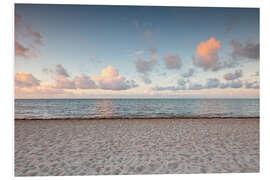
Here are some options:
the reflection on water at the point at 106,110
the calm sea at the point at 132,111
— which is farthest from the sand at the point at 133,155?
the reflection on water at the point at 106,110

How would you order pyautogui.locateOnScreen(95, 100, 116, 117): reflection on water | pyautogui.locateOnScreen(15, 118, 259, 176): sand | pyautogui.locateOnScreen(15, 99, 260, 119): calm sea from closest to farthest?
pyautogui.locateOnScreen(15, 118, 259, 176): sand < pyautogui.locateOnScreen(15, 99, 260, 119): calm sea < pyautogui.locateOnScreen(95, 100, 116, 117): reflection on water

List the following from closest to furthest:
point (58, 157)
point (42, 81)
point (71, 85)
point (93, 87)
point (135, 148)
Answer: point (58, 157) → point (135, 148) → point (42, 81) → point (93, 87) → point (71, 85)

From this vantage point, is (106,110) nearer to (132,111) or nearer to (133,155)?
(132,111)

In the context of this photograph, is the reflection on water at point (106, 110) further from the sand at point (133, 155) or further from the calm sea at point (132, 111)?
the sand at point (133, 155)

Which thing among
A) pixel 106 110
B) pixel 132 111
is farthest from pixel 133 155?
pixel 106 110

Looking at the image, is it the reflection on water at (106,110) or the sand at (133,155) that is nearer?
the sand at (133,155)

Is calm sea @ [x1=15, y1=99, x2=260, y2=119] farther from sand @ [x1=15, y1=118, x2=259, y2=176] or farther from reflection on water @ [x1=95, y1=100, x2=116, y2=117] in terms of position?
sand @ [x1=15, y1=118, x2=259, y2=176]

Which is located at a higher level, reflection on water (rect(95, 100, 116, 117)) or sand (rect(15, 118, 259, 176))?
sand (rect(15, 118, 259, 176))

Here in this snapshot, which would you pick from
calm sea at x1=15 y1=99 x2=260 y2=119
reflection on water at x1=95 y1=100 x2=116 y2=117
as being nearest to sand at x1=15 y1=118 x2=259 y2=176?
calm sea at x1=15 y1=99 x2=260 y2=119

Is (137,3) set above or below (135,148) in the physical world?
above
